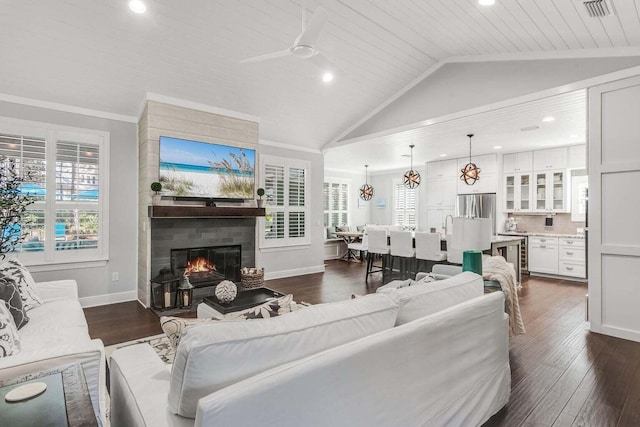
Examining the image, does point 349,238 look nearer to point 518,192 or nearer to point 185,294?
point 518,192

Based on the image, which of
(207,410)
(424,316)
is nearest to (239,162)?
(424,316)

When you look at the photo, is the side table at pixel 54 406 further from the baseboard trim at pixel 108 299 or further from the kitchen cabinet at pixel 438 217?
the kitchen cabinet at pixel 438 217

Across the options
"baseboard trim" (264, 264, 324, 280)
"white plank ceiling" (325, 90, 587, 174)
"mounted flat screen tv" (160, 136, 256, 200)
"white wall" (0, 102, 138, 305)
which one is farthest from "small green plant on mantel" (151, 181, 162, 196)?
"white plank ceiling" (325, 90, 587, 174)

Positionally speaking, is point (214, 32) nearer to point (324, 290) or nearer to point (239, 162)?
point (239, 162)

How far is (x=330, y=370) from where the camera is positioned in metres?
1.25

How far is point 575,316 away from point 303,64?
4.87 m

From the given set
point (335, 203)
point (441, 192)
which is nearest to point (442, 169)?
point (441, 192)

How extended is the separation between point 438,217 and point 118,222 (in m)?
7.33

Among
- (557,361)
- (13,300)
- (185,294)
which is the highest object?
(13,300)

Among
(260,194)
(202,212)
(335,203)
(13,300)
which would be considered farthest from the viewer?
(335,203)

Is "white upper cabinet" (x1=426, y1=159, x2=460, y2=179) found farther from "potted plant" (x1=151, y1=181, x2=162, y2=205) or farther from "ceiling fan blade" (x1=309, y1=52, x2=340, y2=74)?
"potted plant" (x1=151, y1=181, x2=162, y2=205)

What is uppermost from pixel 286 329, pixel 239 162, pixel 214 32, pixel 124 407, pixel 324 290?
pixel 214 32

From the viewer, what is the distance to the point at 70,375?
124 centimetres

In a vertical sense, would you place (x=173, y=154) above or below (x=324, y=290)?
above
